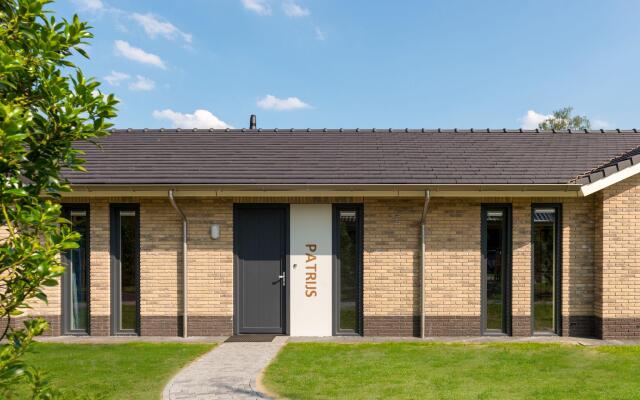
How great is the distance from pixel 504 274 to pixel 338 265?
138 inches

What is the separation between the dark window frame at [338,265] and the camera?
28.9 feet

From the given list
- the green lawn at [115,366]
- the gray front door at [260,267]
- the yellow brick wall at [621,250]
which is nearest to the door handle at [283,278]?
the gray front door at [260,267]

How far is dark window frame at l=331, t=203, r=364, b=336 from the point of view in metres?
8.81

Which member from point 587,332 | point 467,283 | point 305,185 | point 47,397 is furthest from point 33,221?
point 587,332

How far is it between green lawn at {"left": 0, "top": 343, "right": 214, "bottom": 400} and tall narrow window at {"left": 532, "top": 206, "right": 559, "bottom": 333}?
6800mm

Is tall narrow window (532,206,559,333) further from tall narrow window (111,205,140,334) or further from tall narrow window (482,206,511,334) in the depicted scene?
tall narrow window (111,205,140,334)

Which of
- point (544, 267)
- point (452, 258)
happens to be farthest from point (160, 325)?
point (544, 267)

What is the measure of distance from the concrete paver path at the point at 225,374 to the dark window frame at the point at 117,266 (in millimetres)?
2392

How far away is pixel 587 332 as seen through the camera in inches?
344

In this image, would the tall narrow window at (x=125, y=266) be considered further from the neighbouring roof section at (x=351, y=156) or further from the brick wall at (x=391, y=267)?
the brick wall at (x=391, y=267)

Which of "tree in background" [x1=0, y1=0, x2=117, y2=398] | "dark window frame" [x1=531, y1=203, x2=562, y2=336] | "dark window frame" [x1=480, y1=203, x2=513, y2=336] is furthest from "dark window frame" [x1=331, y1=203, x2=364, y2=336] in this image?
"tree in background" [x1=0, y1=0, x2=117, y2=398]

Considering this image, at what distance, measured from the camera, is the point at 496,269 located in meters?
8.88

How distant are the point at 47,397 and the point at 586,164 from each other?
10741 millimetres

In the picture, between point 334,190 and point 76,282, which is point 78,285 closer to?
point 76,282
